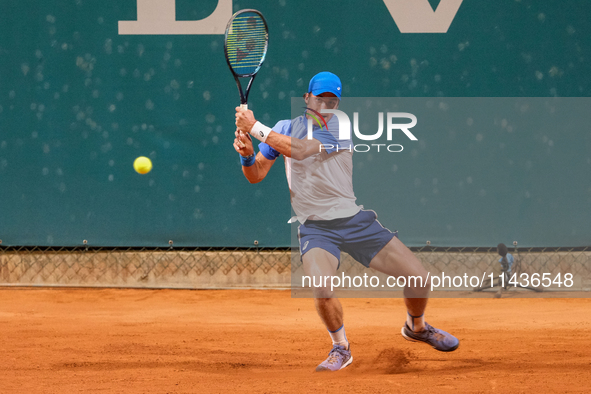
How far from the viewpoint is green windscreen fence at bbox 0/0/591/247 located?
19.2 ft

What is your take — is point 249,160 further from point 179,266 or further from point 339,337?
point 179,266

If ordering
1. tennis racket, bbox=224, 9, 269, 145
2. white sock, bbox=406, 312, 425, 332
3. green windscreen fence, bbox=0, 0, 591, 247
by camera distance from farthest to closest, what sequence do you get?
green windscreen fence, bbox=0, 0, 591, 247
tennis racket, bbox=224, 9, 269, 145
white sock, bbox=406, 312, 425, 332

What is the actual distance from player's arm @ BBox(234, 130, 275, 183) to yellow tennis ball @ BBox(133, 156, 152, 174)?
8.17 ft

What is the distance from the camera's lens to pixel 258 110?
598 centimetres

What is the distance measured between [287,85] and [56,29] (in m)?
2.25

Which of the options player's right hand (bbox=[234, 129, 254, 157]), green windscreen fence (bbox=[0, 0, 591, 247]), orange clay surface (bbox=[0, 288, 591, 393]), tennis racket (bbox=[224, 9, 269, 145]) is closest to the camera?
orange clay surface (bbox=[0, 288, 591, 393])

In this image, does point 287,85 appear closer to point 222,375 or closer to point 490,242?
point 490,242

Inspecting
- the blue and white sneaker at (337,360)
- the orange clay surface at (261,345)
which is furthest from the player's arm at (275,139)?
the orange clay surface at (261,345)

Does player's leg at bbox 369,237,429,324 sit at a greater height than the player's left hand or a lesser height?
lesser

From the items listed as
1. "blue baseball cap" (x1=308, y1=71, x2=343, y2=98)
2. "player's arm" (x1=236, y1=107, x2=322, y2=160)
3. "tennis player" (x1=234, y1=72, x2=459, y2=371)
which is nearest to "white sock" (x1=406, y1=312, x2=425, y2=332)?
"tennis player" (x1=234, y1=72, x2=459, y2=371)

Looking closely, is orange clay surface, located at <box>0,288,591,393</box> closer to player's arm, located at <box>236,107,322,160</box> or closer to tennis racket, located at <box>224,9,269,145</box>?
player's arm, located at <box>236,107,322,160</box>

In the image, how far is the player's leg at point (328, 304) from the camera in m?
3.34

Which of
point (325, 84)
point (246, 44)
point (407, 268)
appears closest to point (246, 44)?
point (246, 44)

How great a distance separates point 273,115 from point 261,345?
2.44 meters
